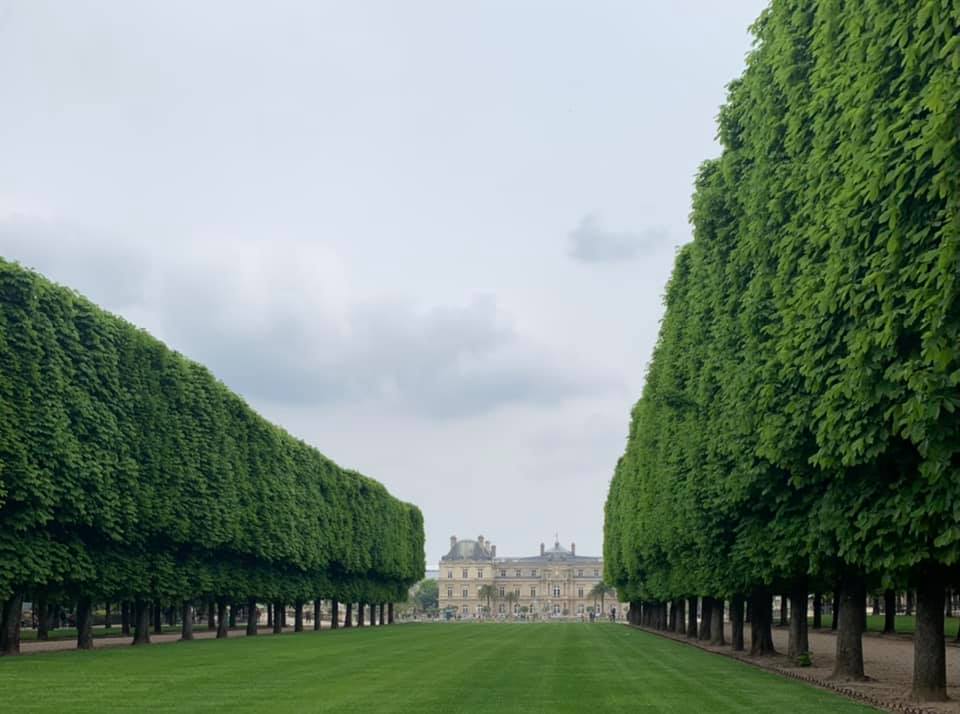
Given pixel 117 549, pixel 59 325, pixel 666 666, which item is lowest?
pixel 666 666

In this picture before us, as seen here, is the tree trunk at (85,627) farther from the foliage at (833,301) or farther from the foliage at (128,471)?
the foliage at (833,301)

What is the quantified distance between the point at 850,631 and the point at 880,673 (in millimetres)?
4852

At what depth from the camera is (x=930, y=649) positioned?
22.7 metres

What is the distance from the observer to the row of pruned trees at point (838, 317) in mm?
16312

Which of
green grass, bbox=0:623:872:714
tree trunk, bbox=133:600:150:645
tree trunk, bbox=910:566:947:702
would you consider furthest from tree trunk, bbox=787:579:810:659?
tree trunk, bbox=133:600:150:645

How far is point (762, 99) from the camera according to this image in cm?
2878

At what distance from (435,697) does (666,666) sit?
13731 mm

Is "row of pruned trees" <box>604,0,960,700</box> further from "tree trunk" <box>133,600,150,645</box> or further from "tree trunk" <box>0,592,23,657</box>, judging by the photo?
"tree trunk" <box>133,600,150,645</box>

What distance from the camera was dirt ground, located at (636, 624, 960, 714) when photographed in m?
22.1

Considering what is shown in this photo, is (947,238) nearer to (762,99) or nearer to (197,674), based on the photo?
(762,99)

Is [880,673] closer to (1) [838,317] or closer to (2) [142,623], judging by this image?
(1) [838,317]

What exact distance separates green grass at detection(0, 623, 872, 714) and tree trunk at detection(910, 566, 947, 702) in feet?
5.89

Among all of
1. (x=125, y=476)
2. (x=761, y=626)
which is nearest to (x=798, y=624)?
(x=761, y=626)

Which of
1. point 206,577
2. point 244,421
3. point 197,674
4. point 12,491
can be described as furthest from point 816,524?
point 244,421
